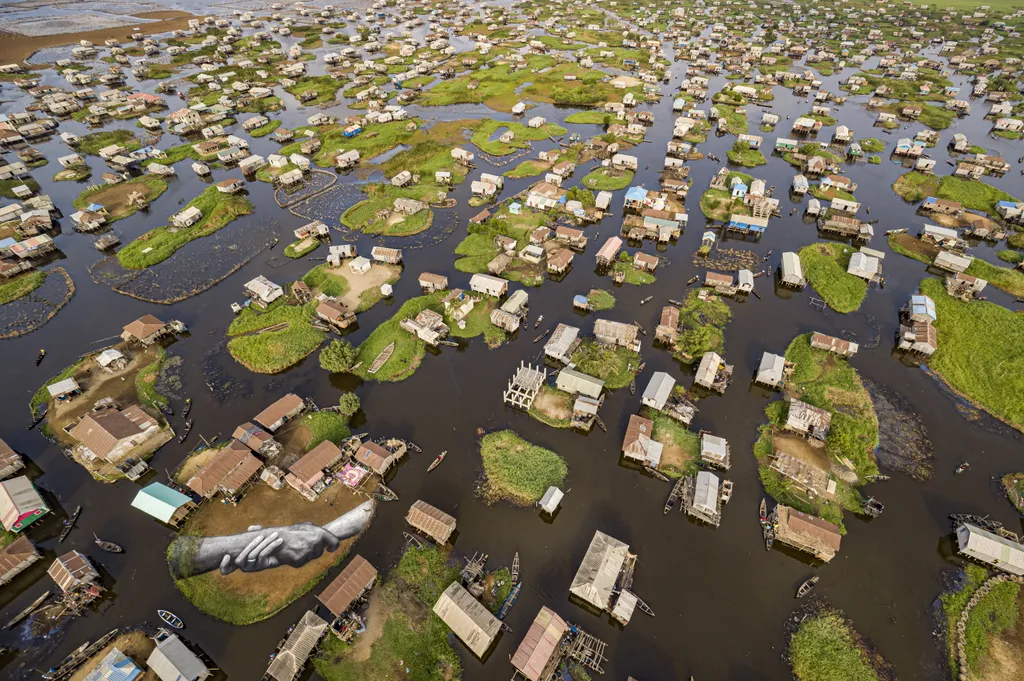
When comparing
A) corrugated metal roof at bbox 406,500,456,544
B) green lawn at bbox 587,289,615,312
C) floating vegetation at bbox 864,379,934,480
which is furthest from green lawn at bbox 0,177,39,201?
floating vegetation at bbox 864,379,934,480

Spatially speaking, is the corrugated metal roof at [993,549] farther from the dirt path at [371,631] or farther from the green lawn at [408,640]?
the dirt path at [371,631]

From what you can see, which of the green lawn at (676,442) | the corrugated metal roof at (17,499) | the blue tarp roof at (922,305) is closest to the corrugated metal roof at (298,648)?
the corrugated metal roof at (17,499)

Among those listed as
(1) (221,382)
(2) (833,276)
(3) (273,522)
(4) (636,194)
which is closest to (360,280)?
(1) (221,382)

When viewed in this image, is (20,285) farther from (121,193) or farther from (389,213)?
(389,213)

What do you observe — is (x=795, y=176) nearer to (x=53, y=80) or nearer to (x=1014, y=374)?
(x=1014, y=374)

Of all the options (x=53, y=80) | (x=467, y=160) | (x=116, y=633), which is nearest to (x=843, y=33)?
(x=467, y=160)

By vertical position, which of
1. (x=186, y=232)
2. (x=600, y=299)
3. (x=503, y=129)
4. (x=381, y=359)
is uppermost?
(x=503, y=129)
